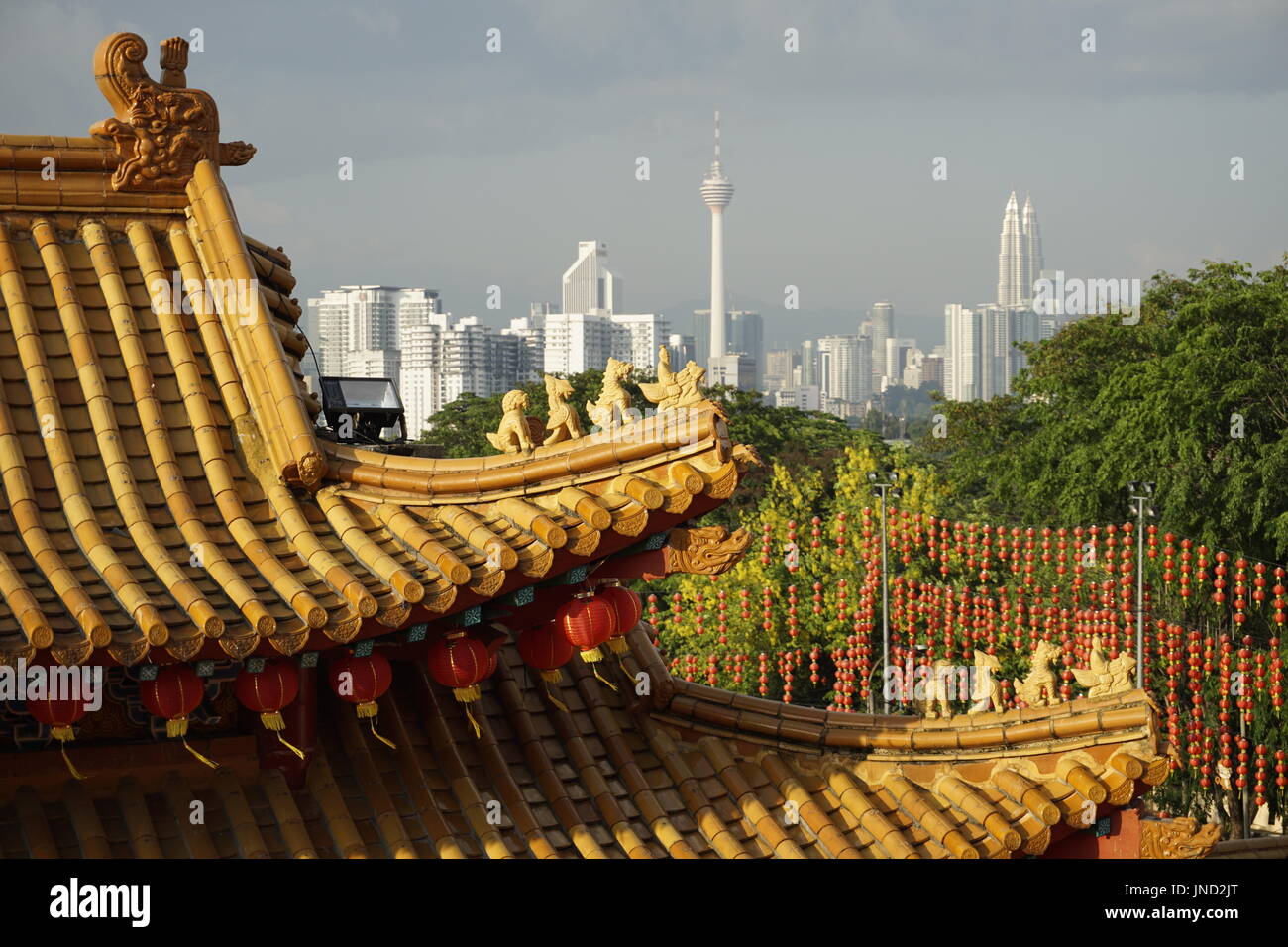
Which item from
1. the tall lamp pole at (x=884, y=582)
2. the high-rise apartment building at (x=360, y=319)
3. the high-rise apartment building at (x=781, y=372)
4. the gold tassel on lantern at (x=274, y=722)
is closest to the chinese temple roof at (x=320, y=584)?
the gold tassel on lantern at (x=274, y=722)

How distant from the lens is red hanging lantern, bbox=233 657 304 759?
6.62 meters

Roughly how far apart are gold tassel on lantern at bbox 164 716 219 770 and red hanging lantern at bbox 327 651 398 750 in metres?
0.64

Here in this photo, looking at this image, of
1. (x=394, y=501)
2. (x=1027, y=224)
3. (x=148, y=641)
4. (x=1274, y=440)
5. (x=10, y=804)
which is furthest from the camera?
(x=1027, y=224)

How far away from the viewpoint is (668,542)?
22.4 feet

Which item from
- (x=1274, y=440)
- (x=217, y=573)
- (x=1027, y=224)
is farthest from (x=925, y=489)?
(x=1027, y=224)

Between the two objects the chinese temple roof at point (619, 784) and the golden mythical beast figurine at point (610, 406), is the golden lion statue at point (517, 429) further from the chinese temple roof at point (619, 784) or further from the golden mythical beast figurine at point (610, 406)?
the chinese temple roof at point (619, 784)

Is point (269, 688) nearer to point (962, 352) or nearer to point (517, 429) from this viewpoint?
point (517, 429)

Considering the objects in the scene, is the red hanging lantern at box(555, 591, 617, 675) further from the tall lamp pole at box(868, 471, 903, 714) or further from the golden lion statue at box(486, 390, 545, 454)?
the tall lamp pole at box(868, 471, 903, 714)

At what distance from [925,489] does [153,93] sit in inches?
958

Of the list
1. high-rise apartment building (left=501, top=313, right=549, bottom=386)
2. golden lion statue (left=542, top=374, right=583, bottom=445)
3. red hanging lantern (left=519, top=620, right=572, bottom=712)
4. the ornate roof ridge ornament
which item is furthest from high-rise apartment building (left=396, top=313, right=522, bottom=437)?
golden lion statue (left=542, top=374, right=583, bottom=445)

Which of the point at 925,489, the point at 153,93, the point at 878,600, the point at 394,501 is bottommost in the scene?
the point at 878,600

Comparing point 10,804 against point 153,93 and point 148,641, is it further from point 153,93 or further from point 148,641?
point 153,93

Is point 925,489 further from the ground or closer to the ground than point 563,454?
Result: closer to the ground

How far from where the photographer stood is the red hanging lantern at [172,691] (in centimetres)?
639
